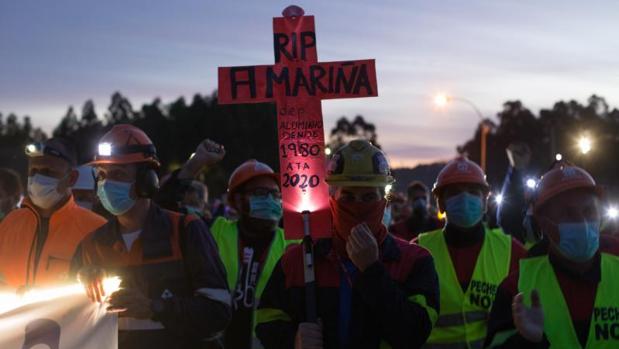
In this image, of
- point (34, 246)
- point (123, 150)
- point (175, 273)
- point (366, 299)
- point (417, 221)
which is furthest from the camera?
point (417, 221)

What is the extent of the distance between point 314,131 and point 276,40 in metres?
0.57

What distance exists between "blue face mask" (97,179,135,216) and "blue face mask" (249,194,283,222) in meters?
2.02

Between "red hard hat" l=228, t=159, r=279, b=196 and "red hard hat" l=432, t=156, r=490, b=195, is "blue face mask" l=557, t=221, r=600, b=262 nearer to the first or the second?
"red hard hat" l=432, t=156, r=490, b=195

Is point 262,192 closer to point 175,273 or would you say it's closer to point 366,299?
point 175,273

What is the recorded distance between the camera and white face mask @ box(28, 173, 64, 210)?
19.5ft

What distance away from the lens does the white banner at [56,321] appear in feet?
13.0

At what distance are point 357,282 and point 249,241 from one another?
3.37 m

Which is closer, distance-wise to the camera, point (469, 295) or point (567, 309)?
point (567, 309)

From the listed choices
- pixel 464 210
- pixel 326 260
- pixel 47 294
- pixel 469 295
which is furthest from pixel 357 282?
pixel 464 210

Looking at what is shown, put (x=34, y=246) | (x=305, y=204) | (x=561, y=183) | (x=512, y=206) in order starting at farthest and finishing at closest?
(x=512, y=206) → (x=34, y=246) → (x=561, y=183) → (x=305, y=204)

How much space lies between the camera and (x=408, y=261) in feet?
12.9

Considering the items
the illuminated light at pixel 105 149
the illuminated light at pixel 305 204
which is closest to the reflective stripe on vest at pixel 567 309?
the illuminated light at pixel 305 204

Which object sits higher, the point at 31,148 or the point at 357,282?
the point at 31,148

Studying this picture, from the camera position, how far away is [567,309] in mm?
4254
